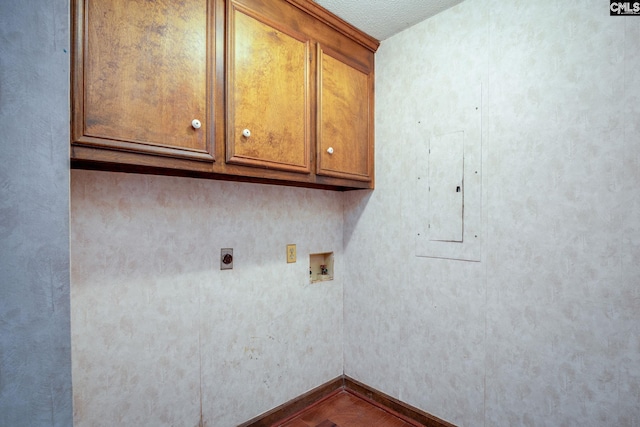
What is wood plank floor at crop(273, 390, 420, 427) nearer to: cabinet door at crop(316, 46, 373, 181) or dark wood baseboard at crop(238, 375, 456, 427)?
dark wood baseboard at crop(238, 375, 456, 427)

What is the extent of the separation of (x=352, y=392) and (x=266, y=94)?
2.04 metres

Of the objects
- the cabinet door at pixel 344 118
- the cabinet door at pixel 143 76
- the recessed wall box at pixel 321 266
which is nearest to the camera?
the cabinet door at pixel 143 76

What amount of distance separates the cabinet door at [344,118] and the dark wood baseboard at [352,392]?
56.9 inches

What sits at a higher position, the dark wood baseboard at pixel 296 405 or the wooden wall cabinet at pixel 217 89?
the wooden wall cabinet at pixel 217 89

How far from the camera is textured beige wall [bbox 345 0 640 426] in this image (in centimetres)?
120

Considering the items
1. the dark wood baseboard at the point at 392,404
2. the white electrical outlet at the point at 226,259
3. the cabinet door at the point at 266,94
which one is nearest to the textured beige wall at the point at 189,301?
the white electrical outlet at the point at 226,259

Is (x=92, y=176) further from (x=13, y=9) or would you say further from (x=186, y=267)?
(x=13, y=9)

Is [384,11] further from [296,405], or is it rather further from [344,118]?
[296,405]

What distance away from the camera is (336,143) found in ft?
5.81

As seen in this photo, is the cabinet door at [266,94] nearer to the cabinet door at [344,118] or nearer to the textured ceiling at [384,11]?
the cabinet door at [344,118]

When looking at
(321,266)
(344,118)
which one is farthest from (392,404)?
(344,118)

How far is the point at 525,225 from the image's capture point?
1.42 m

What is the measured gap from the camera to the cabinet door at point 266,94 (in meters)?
1.32

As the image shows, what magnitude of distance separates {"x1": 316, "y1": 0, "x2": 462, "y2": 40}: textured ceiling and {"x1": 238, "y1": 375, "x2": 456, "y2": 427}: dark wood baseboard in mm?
2311
